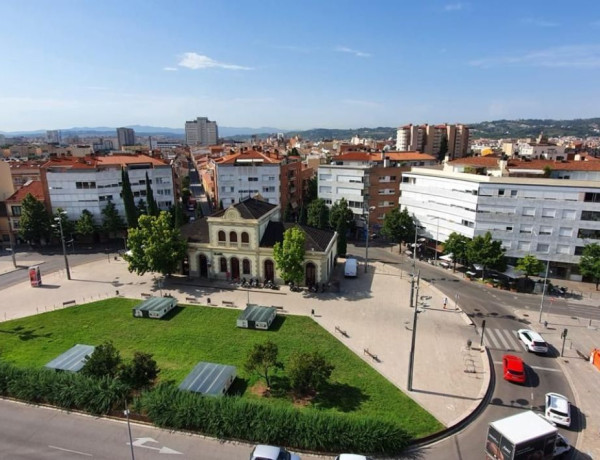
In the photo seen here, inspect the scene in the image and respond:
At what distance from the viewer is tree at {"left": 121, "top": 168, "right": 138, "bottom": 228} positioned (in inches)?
2857

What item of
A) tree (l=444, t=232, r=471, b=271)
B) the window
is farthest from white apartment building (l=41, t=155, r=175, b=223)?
the window

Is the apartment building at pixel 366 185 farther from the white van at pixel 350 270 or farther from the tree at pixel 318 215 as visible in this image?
the white van at pixel 350 270

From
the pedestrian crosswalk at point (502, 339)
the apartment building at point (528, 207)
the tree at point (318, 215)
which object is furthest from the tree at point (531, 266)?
the tree at point (318, 215)

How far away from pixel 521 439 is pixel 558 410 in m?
7.73

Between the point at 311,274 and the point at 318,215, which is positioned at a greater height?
the point at 318,215

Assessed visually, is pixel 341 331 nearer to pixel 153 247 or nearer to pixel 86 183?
pixel 153 247

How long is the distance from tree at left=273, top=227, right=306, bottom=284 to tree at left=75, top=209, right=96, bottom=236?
1662 inches

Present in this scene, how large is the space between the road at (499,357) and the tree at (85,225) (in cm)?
5679

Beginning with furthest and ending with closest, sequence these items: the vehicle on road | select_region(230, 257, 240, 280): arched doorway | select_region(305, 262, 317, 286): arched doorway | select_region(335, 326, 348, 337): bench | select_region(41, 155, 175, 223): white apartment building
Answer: select_region(41, 155, 175, 223): white apartment building, select_region(230, 257, 240, 280): arched doorway, select_region(305, 262, 317, 286): arched doorway, select_region(335, 326, 348, 337): bench, the vehicle on road

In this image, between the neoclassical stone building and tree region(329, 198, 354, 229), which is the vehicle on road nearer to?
the neoclassical stone building

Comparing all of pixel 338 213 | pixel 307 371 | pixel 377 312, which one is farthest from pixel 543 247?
pixel 307 371

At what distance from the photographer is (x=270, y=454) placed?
858 inches

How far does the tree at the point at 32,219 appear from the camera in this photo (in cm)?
6838

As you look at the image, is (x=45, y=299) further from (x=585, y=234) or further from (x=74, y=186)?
(x=585, y=234)
